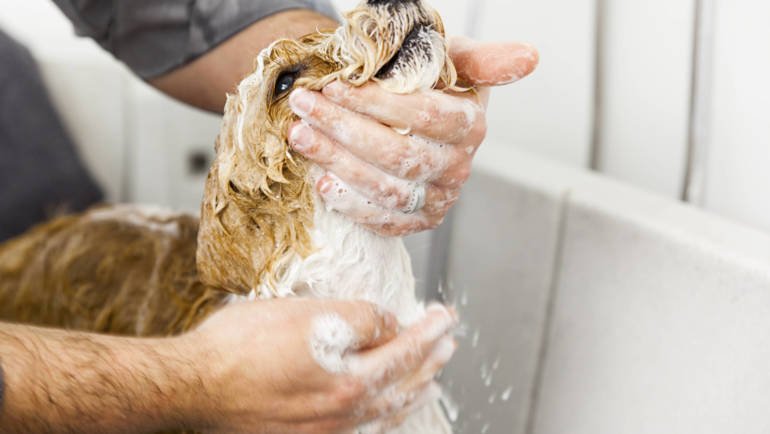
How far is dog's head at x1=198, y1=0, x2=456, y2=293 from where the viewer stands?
1.87 ft

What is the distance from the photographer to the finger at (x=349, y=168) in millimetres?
592

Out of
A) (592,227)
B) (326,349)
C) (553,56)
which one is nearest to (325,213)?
(326,349)

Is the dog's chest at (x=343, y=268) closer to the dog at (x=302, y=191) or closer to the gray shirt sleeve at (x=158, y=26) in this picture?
the dog at (x=302, y=191)

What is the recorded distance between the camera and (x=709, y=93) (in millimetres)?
1073

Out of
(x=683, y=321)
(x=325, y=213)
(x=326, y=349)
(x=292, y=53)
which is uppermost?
(x=292, y=53)

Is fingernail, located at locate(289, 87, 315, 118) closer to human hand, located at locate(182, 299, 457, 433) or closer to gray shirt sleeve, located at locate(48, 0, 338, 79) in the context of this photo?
human hand, located at locate(182, 299, 457, 433)

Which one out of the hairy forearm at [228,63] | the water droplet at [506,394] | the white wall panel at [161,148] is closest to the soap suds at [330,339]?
the hairy forearm at [228,63]

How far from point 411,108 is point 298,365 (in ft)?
0.80

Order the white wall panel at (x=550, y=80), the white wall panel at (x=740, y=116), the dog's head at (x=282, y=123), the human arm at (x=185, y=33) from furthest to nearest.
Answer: the white wall panel at (x=550, y=80) → the white wall panel at (x=740, y=116) → the human arm at (x=185, y=33) → the dog's head at (x=282, y=123)

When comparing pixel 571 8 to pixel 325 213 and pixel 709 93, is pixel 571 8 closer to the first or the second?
pixel 709 93

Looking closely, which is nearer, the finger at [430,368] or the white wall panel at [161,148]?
the finger at [430,368]

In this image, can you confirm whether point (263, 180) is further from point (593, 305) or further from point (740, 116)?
point (740, 116)

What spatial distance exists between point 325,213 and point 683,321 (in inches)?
19.3

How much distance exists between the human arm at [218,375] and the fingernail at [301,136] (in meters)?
0.15
